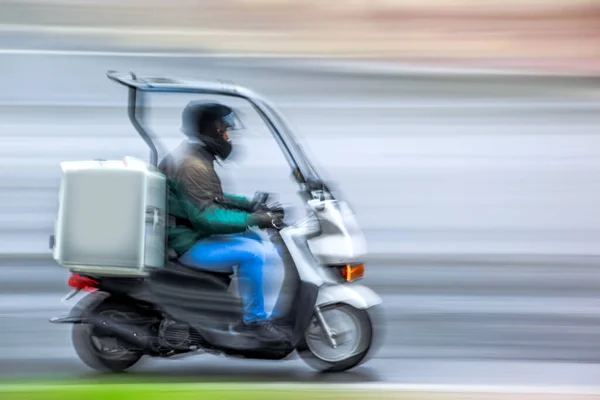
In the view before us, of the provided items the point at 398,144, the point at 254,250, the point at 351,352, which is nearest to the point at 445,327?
the point at 351,352

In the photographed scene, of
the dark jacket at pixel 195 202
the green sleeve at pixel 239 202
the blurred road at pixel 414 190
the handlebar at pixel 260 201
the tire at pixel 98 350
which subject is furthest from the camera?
the blurred road at pixel 414 190

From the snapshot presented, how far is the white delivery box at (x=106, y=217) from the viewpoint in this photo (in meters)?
4.89

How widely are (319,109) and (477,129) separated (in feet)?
5.20

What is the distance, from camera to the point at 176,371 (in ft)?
18.0

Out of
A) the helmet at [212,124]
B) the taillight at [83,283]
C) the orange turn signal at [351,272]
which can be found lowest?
the taillight at [83,283]

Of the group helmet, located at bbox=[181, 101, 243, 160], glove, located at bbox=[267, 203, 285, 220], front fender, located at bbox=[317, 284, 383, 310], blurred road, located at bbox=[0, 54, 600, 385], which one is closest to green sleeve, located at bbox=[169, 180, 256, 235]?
glove, located at bbox=[267, 203, 285, 220]

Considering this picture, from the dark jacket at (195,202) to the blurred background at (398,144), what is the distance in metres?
0.27

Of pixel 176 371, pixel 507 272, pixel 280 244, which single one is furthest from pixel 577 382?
pixel 507 272

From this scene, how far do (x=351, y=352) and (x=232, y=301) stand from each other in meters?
0.58

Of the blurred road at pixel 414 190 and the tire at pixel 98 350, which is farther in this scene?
the blurred road at pixel 414 190

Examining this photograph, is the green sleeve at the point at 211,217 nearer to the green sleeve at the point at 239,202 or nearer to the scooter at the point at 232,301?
the scooter at the point at 232,301

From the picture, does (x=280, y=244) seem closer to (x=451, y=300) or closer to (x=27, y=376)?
(x=27, y=376)

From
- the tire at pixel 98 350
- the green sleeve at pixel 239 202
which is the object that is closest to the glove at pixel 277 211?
the green sleeve at pixel 239 202

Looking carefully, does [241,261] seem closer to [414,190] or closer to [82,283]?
[82,283]
